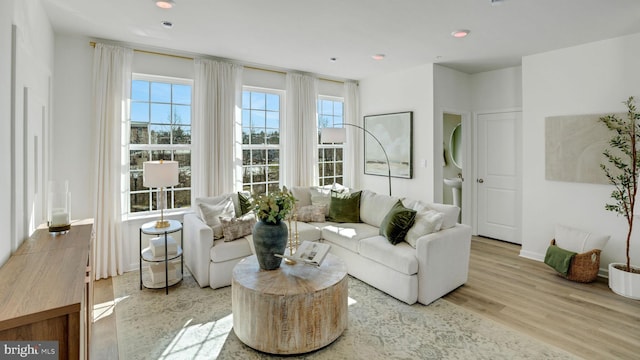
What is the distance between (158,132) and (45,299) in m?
3.21

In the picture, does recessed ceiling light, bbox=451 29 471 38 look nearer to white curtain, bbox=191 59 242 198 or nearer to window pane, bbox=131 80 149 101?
white curtain, bbox=191 59 242 198

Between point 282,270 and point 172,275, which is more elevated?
point 282,270

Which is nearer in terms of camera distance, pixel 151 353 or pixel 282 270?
pixel 151 353

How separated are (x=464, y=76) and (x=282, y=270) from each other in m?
4.43

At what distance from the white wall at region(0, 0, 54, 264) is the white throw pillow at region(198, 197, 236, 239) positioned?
1.43 m

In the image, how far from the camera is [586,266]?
3.50 m

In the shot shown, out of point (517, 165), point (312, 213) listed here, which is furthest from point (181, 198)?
point (517, 165)

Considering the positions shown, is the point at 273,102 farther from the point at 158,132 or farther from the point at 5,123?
the point at 5,123

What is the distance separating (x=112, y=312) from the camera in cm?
294

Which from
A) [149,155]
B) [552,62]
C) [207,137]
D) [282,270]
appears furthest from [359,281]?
[552,62]

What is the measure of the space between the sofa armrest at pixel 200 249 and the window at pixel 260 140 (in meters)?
1.29

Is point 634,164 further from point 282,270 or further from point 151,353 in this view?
point 151,353

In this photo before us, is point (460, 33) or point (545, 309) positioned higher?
point (460, 33)

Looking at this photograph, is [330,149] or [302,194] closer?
[302,194]
